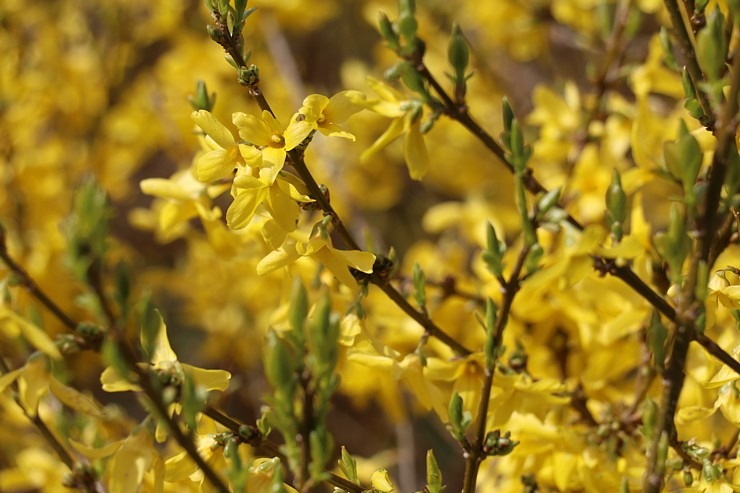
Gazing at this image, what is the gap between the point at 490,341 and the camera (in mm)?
930

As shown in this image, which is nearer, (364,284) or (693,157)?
(693,157)

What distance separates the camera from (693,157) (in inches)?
30.2

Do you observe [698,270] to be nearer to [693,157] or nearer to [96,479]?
[693,157]

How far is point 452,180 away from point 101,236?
265cm

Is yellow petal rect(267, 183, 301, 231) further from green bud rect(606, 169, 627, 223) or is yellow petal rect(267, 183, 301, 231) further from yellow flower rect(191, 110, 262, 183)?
green bud rect(606, 169, 627, 223)

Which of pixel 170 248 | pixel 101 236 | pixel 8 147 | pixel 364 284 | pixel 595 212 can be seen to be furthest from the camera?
pixel 170 248

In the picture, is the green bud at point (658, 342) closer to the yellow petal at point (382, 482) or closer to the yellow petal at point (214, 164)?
the yellow petal at point (382, 482)

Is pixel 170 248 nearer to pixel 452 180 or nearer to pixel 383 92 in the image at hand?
pixel 452 180

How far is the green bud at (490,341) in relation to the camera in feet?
3.05


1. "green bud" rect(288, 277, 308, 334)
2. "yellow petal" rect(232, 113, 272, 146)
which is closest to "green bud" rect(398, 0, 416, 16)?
"yellow petal" rect(232, 113, 272, 146)

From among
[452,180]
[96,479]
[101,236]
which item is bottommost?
[96,479]

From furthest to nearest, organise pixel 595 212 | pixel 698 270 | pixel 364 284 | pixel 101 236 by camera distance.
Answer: pixel 595 212
pixel 364 284
pixel 698 270
pixel 101 236

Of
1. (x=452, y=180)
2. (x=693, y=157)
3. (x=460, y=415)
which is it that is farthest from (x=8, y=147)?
(x=693, y=157)

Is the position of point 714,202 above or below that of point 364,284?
above
